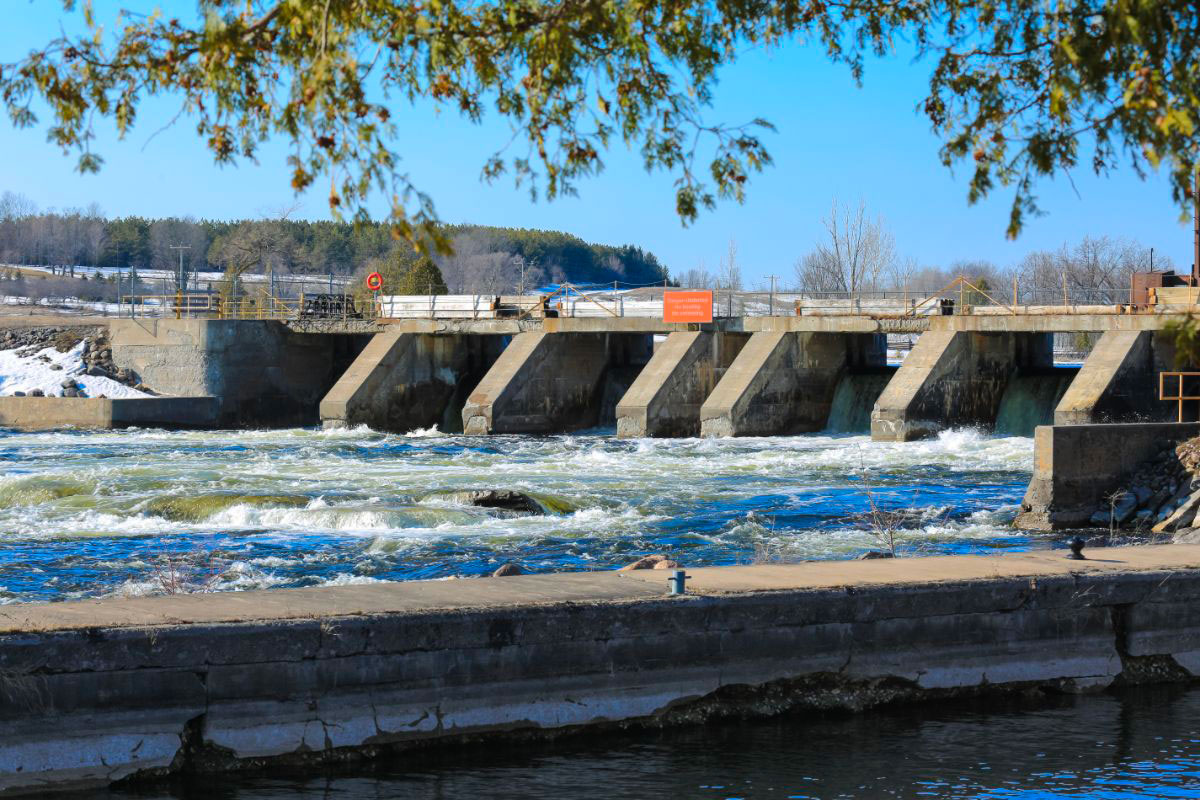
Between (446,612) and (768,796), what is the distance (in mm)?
1968

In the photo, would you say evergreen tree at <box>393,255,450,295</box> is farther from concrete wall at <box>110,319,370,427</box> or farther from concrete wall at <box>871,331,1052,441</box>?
concrete wall at <box>871,331,1052,441</box>

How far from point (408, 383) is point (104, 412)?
761 centimetres

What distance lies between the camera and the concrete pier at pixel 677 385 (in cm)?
3350

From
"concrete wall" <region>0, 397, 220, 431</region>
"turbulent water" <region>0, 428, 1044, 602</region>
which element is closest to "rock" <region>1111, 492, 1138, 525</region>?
"turbulent water" <region>0, 428, 1044, 602</region>

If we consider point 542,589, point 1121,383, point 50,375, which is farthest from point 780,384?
point 542,589

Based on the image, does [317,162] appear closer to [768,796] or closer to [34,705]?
[34,705]

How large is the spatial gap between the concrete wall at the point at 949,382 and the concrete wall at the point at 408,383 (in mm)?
12990

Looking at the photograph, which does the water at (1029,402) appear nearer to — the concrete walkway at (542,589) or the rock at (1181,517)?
the rock at (1181,517)

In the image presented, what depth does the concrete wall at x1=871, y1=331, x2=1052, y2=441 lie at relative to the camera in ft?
98.1

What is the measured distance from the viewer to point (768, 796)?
746 cm

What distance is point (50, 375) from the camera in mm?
41125

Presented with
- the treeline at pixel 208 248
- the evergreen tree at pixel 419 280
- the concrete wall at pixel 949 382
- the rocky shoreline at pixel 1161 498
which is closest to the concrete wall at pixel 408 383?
the evergreen tree at pixel 419 280

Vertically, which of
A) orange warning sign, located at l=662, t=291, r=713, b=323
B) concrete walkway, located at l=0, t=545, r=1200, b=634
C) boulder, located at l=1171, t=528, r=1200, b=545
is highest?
orange warning sign, located at l=662, t=291, r=713, b=323

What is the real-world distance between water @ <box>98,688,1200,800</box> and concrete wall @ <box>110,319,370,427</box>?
3144cm
